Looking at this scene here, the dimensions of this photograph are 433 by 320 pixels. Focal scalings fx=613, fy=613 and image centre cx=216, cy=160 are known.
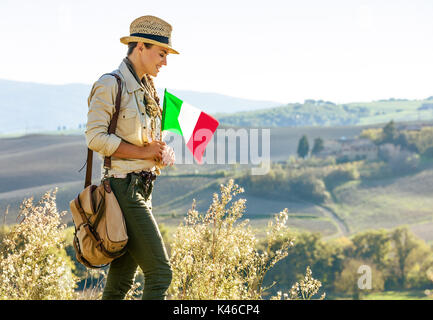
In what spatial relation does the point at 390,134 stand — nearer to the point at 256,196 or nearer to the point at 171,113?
the point at 256,196

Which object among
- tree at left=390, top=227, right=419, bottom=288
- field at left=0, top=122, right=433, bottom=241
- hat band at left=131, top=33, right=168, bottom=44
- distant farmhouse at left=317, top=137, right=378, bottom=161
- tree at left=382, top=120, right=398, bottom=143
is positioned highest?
tree at left=382, top=120, right=398, bottom=143

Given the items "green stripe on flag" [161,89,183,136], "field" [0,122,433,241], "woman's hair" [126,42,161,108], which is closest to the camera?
"woman's hair" [126,42,161,108]

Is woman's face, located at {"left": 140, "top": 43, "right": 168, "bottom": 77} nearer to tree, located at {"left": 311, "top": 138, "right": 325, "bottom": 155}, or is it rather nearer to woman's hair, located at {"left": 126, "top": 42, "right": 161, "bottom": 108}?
woman's hair, located at {"left": 126, "top": 42, "right": 161, "bottom": 108}

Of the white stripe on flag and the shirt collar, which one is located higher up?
the shirt collar

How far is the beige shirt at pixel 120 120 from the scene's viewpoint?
3.47 meters

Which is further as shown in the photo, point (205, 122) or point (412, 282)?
point (412, 282)

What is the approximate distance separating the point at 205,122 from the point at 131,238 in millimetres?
979

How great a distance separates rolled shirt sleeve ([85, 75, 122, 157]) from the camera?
11.3 ft

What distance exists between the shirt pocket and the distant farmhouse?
129 m

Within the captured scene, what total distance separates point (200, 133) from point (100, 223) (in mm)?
970

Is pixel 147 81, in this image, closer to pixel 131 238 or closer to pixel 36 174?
pixel 131 238

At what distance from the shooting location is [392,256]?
259 feet

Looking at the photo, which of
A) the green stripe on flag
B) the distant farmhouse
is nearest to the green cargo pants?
the green stripe on flag
